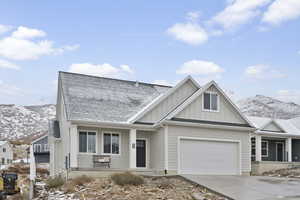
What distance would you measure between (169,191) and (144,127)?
759 cm

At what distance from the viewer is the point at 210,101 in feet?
90.4

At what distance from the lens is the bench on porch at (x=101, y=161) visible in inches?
1005

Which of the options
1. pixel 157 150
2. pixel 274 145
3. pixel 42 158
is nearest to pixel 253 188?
pixel 157 150

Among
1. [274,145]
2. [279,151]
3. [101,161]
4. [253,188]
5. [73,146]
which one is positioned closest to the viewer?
[253,188]

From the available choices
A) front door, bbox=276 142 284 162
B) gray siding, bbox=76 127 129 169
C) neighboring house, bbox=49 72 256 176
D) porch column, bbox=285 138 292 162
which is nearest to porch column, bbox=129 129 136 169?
neighboring house, bbox=49 72 256 176

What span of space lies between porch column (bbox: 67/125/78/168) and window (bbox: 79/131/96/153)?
0.91m

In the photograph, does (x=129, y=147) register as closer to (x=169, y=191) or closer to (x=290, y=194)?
(x=169, y=191)

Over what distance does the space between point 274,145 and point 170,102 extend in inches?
565

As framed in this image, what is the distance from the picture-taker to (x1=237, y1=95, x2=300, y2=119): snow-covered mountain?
11256cm

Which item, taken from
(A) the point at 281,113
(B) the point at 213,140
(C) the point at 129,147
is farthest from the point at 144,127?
(A) the point at 281,113

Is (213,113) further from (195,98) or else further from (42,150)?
(42,150)

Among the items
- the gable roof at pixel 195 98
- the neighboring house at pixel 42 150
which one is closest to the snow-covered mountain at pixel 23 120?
the neighboring house at pixel 42 150

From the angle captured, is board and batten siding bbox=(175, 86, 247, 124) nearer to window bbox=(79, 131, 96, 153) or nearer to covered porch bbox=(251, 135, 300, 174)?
window bbox=(79, 131, 96, 153)

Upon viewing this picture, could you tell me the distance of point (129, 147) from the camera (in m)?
26.4
